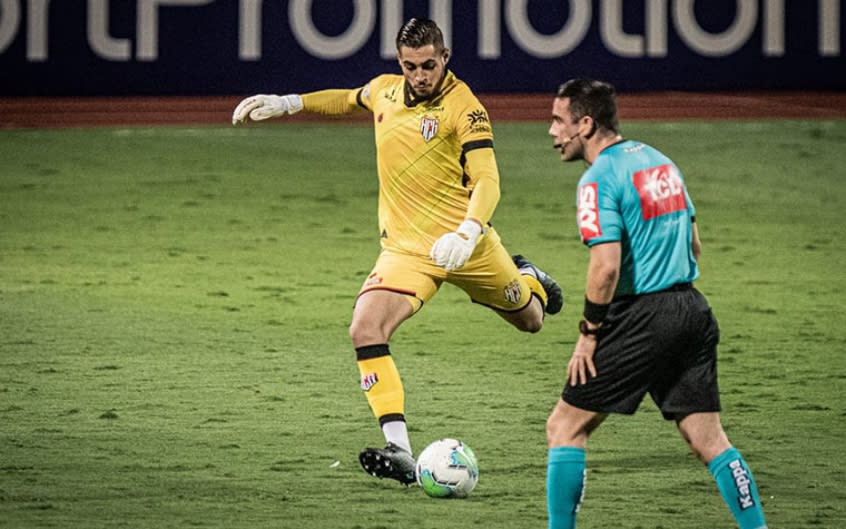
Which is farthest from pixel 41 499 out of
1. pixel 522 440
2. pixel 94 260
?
pixel 94 260

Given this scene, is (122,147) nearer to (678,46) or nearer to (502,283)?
(678,46)

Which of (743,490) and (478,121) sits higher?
(478,121)

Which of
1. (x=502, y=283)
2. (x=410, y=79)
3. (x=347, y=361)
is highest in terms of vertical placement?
(x=410, y=79)

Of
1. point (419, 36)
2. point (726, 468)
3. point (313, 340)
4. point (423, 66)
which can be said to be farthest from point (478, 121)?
point (313, 340)

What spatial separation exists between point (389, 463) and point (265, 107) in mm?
2134

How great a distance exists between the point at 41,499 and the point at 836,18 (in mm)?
13802

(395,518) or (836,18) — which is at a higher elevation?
(836,18)

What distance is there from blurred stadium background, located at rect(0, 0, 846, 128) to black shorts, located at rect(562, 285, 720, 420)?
1267 cm

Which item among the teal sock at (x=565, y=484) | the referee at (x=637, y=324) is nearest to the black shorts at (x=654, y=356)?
the referee at (x=637, y=324)

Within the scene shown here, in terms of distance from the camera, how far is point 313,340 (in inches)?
402

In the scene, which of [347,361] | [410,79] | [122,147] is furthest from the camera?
[122,147]

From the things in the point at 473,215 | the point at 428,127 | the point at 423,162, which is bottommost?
the point at 473,215

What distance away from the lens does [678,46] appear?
60.2 ft

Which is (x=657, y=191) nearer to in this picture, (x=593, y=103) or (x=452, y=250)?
(x=593, y=103)
